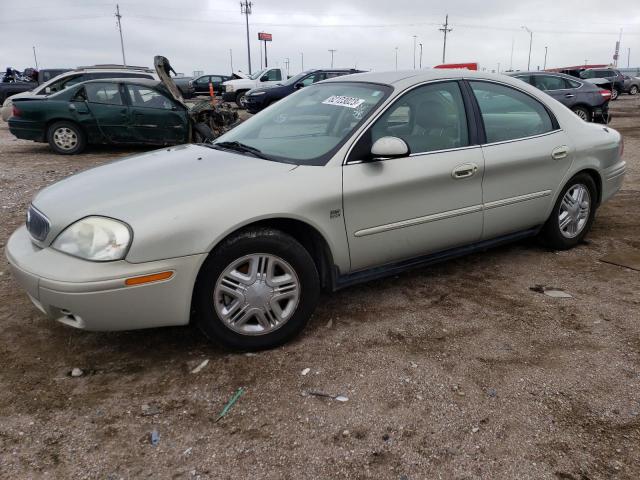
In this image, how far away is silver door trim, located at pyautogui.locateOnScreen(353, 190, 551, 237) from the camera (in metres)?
3.18

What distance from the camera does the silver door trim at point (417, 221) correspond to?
3.16m

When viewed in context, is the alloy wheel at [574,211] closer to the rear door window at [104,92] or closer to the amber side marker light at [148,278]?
the amber side marker light at [148,278]

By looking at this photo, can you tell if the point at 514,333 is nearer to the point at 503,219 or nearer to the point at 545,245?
the point at 503,219

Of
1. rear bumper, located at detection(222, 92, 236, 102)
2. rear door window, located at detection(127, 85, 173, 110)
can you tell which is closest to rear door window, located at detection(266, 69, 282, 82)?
rear bumper, located at detection(222, 92, 236, 102)

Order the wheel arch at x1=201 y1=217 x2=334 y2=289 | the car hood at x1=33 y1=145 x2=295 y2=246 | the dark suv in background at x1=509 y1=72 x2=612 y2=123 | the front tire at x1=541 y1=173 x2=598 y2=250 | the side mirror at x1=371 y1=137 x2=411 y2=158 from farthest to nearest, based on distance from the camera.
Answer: the dark suv in background at x1=509 y1=72 x2=612 y2=123 < the front tire at x1=541 y1=173 x2=598 y2=250 < the side mirror at x1=371 y1=137 x2=411 y2=158 < the wheel arch at x1=201 y1=217 x2=334 y2=289 < the car hood at x1=33 y1=145 x2=295 y2=246

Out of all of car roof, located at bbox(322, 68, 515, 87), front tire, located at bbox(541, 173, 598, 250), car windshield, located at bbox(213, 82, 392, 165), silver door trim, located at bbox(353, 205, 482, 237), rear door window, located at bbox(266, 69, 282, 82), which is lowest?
front tire, located at bbox(541, 173, 598, 250)

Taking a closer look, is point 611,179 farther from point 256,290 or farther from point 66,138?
point 66,138

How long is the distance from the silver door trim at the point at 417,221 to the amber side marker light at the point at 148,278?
1120 mm

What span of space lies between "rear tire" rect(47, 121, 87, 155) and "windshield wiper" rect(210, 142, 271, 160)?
24.9 ft

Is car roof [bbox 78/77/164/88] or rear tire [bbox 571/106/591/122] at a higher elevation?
car roof [bbox 78/77/164/88]

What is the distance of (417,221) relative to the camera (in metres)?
3.36

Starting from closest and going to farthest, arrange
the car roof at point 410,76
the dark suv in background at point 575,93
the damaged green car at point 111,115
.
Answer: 1. the car roof at point 410,76
2. the damaged green car at point 111,115
3. the dark suv in background at point 575,93

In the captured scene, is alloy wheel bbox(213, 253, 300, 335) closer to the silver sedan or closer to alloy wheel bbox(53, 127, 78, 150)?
the silver sedan

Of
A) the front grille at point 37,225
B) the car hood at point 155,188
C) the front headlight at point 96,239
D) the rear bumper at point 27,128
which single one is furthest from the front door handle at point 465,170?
the rear bumper at point 27,128
